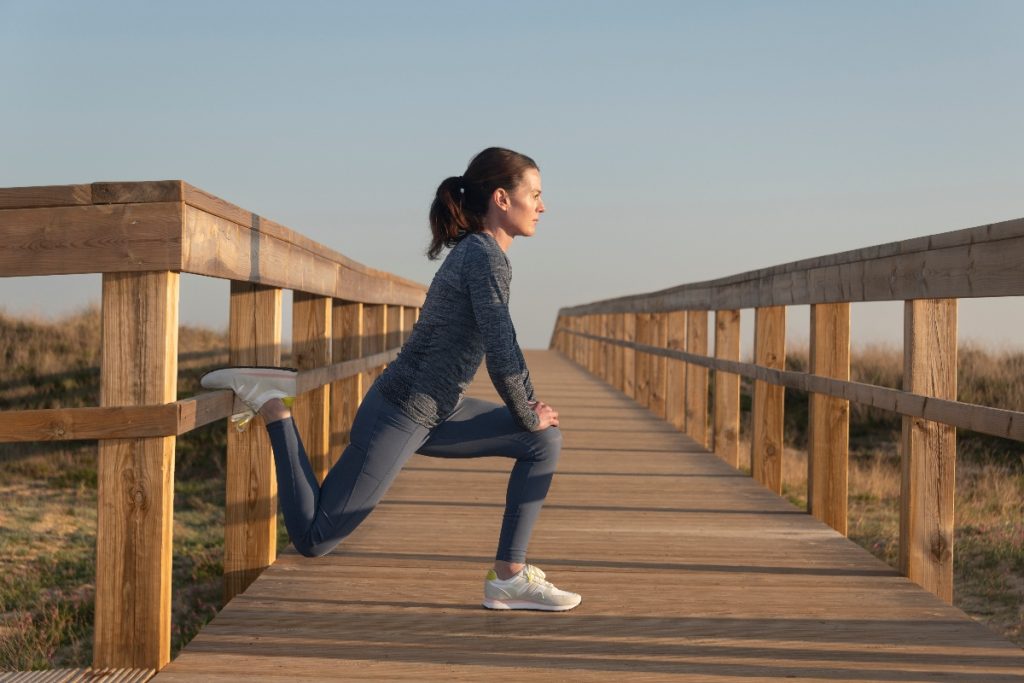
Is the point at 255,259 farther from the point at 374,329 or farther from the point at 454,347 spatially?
the point at 374,329

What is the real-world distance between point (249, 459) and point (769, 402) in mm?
3505

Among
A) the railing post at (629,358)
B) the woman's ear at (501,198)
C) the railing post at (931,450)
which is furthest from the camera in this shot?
the railing post at (629,358)

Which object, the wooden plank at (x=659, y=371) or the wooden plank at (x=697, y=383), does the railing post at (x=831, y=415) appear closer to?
the wooden plank at (x=697, y=383)

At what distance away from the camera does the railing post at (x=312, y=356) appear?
5336mm

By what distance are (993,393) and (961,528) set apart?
31.1 feet

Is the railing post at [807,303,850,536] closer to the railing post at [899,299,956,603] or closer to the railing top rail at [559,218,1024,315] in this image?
the railing top rail at [559,218,1024,315]

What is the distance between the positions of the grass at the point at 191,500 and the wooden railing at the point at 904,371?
1.94m

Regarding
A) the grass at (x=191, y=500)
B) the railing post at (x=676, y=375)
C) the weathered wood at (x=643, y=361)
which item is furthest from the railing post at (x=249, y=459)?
the weathered wood at (x=643, y=361)

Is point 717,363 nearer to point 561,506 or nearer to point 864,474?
point 561,506

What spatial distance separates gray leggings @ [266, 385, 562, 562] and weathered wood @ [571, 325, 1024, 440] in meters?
1.39

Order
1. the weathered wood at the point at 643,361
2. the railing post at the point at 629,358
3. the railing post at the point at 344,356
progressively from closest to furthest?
1. the railing post at the point at 344,356
2. the weathered wood at the point at 643,361
3. the railing post at the point at 629,358

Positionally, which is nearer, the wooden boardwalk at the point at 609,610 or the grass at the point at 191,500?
the wooden boardwalk at the point at 609,610

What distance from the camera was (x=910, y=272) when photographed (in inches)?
175

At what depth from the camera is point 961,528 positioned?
32.3 ft
